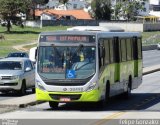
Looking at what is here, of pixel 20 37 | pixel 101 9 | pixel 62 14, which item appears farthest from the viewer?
pixel 62 14

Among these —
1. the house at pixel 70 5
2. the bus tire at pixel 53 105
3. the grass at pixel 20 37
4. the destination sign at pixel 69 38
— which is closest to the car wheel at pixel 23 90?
the bus tire at pixel 53 105

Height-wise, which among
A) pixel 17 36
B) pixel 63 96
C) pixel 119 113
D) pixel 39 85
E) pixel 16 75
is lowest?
pixel 17 36

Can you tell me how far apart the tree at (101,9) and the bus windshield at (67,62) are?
12272 cm

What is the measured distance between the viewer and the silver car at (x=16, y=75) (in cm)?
2850

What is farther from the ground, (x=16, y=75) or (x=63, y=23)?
(x=16, y=75)

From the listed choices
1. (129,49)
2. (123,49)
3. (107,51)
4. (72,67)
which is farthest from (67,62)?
(129,49)

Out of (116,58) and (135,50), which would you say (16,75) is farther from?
(116,58)

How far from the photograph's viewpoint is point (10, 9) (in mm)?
109188

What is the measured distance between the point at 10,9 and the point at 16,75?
8170cm

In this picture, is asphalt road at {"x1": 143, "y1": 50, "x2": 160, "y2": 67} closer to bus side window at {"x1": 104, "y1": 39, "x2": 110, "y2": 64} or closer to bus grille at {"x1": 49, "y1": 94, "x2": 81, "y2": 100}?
bus side window at {"x1": 104, "y1": 39, "x2": 110, "y2": 64}

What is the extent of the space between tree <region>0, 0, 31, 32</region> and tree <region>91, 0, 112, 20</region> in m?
36.0

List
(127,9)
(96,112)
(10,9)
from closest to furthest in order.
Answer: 1. (96,112)
2. (10,9)
3. (127,9)

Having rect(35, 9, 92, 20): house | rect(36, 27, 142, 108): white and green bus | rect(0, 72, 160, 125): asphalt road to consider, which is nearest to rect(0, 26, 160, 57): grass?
rect(35, 9, 92, 20): house

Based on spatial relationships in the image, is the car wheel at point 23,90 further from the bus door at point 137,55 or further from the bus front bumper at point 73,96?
the bus front bumper at point 73,96
